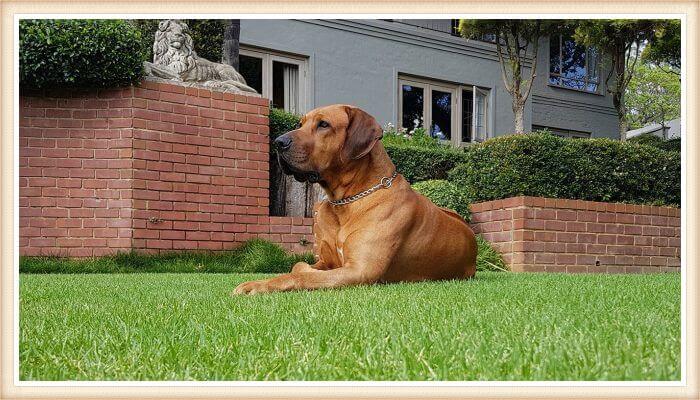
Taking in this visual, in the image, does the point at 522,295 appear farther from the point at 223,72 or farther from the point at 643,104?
the point at 643,104

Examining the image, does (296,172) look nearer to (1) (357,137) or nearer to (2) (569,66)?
(1) (357,137)

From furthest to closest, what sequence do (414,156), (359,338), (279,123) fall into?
(414,156) → (279,123) → (359,338)

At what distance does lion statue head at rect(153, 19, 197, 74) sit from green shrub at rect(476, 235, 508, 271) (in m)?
3.72

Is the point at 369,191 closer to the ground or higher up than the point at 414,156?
closer to the ground

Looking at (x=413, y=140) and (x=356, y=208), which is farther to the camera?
(x=413, y=140)

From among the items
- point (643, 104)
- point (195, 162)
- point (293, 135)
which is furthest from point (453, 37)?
point (293, 135)

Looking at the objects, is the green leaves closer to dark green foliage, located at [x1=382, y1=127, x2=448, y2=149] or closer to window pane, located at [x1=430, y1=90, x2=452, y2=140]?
dark green foliage, located at [x1=382, y1=127, x2=448, y2=149]

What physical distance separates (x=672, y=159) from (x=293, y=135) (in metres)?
5.68

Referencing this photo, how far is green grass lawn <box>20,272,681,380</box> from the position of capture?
1542 millimetres

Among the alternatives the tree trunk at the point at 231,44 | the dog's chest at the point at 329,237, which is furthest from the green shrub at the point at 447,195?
the tree trunk at the point at 231,44

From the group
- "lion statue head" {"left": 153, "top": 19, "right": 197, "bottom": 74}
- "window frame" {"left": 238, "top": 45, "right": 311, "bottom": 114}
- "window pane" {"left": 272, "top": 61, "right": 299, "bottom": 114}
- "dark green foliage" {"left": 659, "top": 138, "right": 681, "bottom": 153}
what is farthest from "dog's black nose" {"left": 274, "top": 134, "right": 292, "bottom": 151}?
"window pane" {"left": 272, "top": 61, "right": 299, "bottom": 114}

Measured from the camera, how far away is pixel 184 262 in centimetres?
663

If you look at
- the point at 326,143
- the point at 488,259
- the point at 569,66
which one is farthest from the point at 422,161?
the point at 569,66

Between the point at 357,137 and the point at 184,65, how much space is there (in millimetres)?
4465
